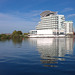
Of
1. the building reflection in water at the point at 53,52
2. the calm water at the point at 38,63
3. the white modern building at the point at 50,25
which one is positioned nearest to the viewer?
the calm water at the point at 38,63

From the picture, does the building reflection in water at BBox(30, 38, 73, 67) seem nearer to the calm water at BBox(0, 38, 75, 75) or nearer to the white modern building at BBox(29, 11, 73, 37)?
the calm water at BBox(0, 38, 75, 75)

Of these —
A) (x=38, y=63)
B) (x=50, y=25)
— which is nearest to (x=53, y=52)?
(x=38, y=63)

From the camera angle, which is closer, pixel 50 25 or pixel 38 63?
pixel 38 63

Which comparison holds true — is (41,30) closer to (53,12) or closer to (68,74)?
(53,12)

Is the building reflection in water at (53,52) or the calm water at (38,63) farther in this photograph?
the building reflection in water at (53,52)

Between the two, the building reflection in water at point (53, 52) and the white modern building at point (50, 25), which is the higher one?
the white modern building at point (50, 25)

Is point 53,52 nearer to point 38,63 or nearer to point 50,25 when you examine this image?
point 38,63

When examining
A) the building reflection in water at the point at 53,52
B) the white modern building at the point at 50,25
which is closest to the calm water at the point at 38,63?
the building reflection in water at the point at 53,52

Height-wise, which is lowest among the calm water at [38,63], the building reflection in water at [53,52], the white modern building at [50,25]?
the calm water at [38,63]

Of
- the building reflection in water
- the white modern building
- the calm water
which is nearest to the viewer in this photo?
the calm water

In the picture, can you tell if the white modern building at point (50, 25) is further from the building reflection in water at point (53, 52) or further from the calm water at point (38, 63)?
the calm water at point (38, 63)

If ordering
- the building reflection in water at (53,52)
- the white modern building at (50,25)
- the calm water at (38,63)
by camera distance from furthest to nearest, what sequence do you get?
the white modern building at (50,25) < the building reflection in water at (53,52) < the calm water at (38,63)

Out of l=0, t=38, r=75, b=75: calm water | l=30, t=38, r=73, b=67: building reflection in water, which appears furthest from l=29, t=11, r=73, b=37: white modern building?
l=0, t=38, r=75, b=75: calm water

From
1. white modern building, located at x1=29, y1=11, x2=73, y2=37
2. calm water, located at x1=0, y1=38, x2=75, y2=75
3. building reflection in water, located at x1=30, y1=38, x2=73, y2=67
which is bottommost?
calm water, located at x1=0, y1=38, x2=75, y2=75
